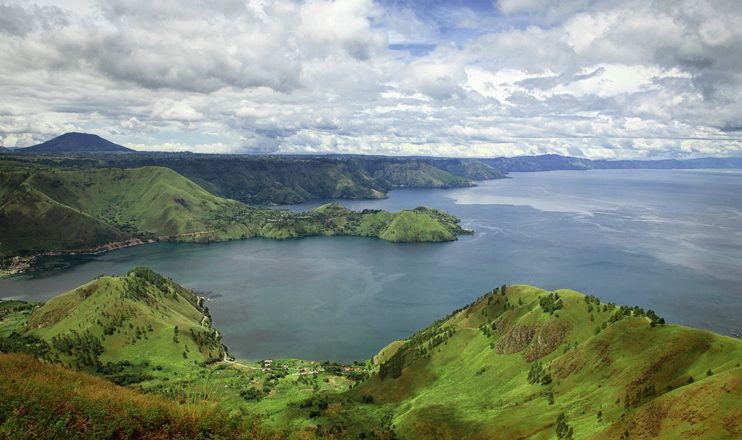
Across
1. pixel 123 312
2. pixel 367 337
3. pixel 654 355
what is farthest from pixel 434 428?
pixel 123 312

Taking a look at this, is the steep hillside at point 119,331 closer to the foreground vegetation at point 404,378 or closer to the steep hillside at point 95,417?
the foreground vegetation at point 404,378

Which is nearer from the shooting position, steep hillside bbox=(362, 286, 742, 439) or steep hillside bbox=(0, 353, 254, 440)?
steep hillside bbox=(0, 353, 254, 440)

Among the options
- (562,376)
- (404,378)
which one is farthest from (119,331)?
(562,376)

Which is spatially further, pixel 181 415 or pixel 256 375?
pixel 256 375

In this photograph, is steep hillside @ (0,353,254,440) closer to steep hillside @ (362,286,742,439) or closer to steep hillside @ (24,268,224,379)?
steep hillside @ (362,286,742,439)

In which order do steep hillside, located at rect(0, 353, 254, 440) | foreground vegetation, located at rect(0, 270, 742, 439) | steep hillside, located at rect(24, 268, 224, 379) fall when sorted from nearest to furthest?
steep hillside, located at rect(0, 353, 254, 440) → foreground vegetation, located at rect(0, 270, 742, 439) → steep hillside, located at rect(24, 268, 224, 379)

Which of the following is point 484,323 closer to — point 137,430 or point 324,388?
point 324,388

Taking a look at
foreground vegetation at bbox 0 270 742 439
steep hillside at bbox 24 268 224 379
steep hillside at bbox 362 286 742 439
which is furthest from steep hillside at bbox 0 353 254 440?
steep hillside at bbox 24 268 224 379
